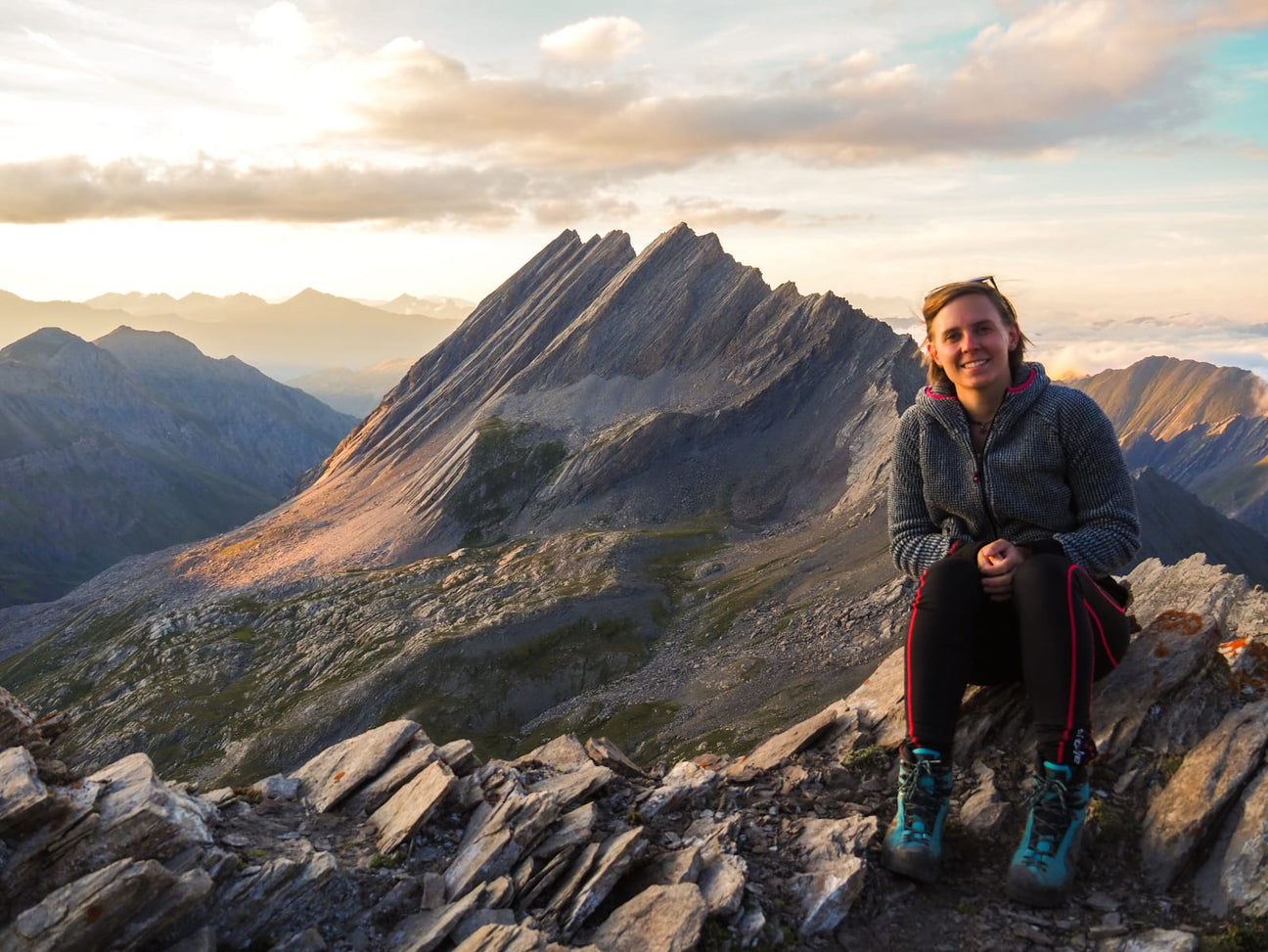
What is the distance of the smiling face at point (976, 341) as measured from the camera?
10.4 m

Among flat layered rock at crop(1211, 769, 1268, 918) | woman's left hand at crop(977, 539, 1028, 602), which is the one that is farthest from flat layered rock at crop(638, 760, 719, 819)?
flat layered rock at crop(1211, 769, 1268, 918)

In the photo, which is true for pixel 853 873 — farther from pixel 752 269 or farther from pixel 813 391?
pixel 752 269

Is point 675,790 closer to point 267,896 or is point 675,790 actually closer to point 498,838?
point 498,838

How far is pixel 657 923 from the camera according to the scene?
9.27 m

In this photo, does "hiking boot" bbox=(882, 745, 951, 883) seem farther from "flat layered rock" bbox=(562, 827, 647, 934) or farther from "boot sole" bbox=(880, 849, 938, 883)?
"flat layered rock" bbox=(562, 827, 647, 934)

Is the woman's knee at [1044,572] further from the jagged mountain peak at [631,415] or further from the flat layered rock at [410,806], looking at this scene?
the jagged mountain peak at [631,415]

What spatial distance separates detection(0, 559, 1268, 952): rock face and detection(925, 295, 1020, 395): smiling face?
4978 millimetres

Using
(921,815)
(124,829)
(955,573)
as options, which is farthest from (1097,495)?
(124,829)

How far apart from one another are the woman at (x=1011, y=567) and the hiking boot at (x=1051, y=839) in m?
0.02

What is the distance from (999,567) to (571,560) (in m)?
97.0

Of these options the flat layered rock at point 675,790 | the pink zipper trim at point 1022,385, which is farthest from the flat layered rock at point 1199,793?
the flat layered rock at point 675,790

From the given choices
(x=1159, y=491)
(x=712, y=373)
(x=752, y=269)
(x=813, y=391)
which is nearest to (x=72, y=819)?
(x=813, y=391)

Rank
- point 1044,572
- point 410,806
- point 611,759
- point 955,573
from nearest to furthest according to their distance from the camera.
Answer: point 1044,572 → point 955,573 → point 410,806 → point 611,759

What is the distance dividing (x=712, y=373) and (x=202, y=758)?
10558 cm
